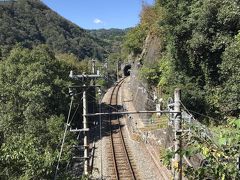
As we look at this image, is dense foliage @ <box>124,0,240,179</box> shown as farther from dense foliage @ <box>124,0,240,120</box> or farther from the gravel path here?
the gravel path

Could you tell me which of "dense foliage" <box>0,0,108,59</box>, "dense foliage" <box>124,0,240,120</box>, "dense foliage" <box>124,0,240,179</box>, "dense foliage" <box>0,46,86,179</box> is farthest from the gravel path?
"dense foliage" <box>0,0,108,59</box>

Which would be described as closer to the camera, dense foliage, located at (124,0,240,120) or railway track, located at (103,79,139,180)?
dense foliage, located at (124,0,240,120)

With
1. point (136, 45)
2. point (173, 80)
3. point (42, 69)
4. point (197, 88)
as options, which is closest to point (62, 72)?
point (42, 69)

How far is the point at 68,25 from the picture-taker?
628 ft

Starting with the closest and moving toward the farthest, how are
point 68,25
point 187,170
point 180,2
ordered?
point 187,170 → point 180,2 → point 68,25

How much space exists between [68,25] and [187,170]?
190 metres

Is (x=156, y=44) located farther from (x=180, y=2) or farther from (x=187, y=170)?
(x=187, y=170)

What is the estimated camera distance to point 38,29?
520 ft

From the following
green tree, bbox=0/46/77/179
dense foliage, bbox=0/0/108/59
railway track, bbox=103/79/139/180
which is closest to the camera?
railway track, bbox=103/79/139/180

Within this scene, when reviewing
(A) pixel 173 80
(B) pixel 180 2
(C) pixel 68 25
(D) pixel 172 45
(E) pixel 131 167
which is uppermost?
(C) pixel 68 25

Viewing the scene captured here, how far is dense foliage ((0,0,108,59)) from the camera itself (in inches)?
5246

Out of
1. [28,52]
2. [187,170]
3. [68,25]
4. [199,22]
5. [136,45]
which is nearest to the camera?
[187,170]

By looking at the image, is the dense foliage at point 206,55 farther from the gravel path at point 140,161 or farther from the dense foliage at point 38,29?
the dense foliage at point 38,29

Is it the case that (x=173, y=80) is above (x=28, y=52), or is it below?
below
